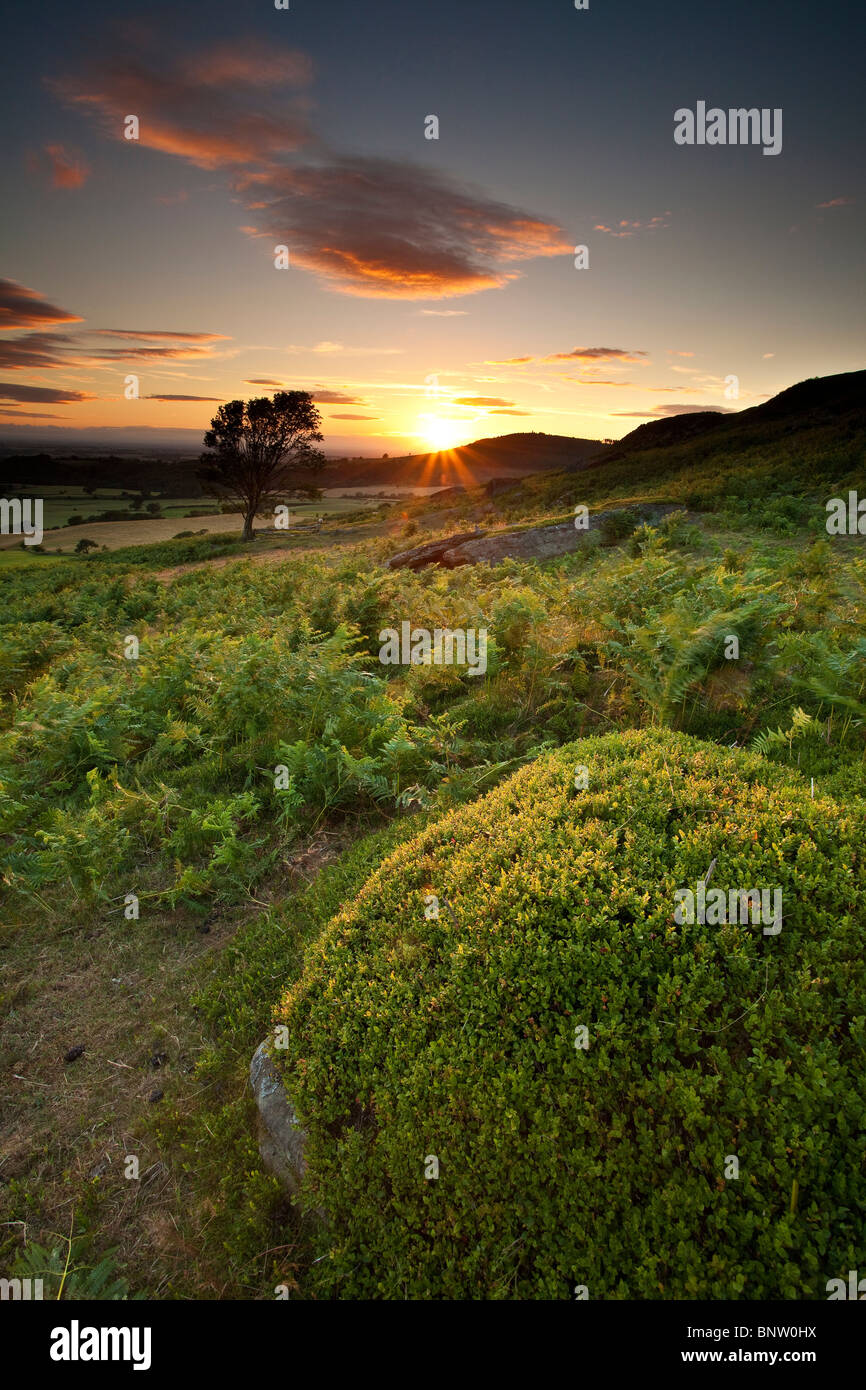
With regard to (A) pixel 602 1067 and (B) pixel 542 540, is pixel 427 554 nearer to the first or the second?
(B) pixel 542 540

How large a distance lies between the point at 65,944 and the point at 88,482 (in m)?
95.1

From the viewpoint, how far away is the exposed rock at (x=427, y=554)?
23047mm

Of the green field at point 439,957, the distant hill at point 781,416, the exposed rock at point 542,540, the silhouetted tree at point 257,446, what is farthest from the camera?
the silhouetted tree at point 257,446

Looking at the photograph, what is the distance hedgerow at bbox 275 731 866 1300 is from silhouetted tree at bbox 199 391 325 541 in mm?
55239

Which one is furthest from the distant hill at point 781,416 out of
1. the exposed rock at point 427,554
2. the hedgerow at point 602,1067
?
the hedgerow at point 602,1067

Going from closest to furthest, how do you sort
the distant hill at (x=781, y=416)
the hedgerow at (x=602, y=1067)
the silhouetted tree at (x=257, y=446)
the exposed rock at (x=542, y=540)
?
the hedgerow at (x=602, y=1067), the exposed rock at (x=542, y=540), the distant hill at (x=781, y=416), the silhouetted tree at (x=257, y=446)

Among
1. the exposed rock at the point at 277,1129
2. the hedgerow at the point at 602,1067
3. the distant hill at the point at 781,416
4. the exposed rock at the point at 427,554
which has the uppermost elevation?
the distant hill at the point at 781,416

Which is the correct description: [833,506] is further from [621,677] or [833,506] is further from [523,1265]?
[523,1265]

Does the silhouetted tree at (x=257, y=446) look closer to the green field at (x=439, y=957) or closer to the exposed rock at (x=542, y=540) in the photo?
the exposed rock at (x=542, y=540)

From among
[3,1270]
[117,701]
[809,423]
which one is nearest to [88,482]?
[809,423]

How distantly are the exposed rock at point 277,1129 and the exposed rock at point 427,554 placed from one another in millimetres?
19506

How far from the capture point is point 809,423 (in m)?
36.5

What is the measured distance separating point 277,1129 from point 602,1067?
2210 millimetres

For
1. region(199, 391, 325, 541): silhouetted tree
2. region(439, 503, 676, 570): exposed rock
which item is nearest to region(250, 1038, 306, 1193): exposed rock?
region(439, 503, 676, 570): exposed rock
